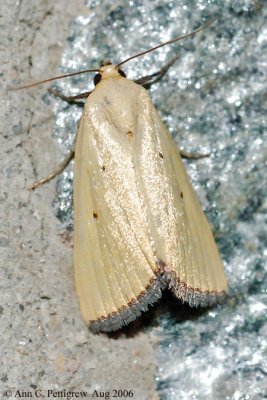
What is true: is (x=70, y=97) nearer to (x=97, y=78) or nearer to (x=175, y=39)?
(x=97, y=78)

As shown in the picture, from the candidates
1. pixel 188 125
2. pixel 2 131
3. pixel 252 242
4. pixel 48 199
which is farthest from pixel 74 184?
pixel 252 242

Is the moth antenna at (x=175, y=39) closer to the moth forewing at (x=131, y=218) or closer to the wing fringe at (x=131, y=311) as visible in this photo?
the moth forewing at (x=131, y=218)

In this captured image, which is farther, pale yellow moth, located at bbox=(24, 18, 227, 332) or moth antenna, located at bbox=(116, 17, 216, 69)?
moth antenna, located at bbox=(116, 17, 216, 69)

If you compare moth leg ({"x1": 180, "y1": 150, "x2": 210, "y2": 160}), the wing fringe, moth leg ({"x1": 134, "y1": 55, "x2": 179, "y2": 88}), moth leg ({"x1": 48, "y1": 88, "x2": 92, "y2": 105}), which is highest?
moth leg ({"x1": 48, "y1": 88, "x2": 92, "y2": 105})

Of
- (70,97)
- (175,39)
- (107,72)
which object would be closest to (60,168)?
(70,97)

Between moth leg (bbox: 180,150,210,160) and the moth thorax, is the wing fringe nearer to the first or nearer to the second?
moth leg (bbox: 180,150,210,160)

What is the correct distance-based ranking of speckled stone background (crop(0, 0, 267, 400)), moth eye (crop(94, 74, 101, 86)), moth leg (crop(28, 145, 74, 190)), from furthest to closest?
moth eye (crop(94, 74, 101, 86)) < moth leg (crop(28, 145, 74, 190)) < speckled stone background (crop(0, 0, 267, 400))

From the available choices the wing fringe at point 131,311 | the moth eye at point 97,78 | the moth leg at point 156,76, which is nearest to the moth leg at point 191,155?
the moth leg at point 156,76

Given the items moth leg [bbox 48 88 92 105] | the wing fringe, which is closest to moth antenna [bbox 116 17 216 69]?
moth leg [bbox 48 88 92 105]
